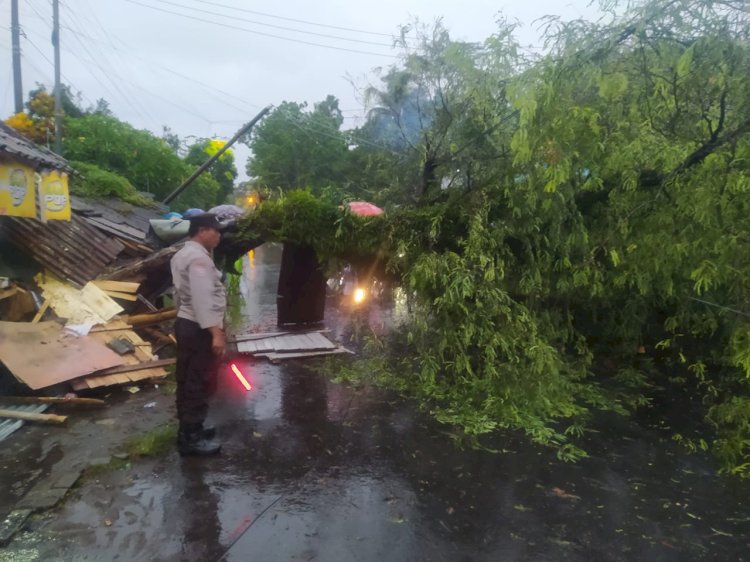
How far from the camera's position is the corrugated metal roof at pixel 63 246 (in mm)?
6570

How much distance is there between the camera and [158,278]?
26.2 feet

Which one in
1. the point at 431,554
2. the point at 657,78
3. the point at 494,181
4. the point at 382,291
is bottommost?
the point at 431,554

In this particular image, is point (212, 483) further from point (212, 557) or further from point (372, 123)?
point (372, 123)

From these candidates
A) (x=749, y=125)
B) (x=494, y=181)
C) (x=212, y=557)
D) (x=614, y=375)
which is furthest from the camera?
(x=614, y=375)

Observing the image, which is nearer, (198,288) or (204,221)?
(198,288)

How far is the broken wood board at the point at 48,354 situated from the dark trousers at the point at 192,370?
1843 mm

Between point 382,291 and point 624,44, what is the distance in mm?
4214

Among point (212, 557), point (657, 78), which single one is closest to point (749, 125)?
point (657, 78)

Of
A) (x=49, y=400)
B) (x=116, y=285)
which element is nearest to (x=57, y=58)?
(x=116, y=285)

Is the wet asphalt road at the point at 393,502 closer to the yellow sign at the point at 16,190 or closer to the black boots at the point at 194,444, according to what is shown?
the black boots at the point at 194,444

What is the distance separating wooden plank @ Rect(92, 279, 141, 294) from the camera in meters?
6.76

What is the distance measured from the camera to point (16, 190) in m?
6.12

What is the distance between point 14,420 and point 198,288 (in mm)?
2357

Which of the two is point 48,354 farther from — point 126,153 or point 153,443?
point 126,153
